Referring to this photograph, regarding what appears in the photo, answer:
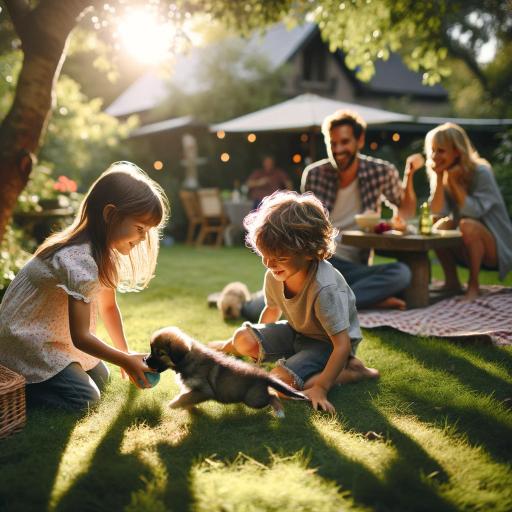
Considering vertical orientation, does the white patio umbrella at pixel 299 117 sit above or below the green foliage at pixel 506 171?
above

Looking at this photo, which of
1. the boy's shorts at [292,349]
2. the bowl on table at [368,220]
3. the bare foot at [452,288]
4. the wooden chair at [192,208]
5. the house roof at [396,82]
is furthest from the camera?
the house roof at [396,82]

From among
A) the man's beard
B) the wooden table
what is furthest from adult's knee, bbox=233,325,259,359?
the man's beard

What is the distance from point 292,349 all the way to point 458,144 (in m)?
3.42

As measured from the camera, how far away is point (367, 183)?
5.85m

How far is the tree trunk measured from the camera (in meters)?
5.16

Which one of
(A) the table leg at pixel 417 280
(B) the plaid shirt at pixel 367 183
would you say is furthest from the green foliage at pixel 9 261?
(A) the table leg at pixel 417 280

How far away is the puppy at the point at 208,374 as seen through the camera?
9.12ft

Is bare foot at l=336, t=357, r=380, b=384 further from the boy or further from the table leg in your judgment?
the table leg

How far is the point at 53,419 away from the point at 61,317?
0.59 meters

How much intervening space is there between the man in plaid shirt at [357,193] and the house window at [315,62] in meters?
19.5

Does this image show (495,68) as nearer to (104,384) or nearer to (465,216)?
(465,216)

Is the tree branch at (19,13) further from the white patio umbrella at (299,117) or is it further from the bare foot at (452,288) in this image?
the white patio umbrella at (299,117)

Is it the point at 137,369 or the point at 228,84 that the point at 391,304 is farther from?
the point at 228,84

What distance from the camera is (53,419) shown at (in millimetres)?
2900
